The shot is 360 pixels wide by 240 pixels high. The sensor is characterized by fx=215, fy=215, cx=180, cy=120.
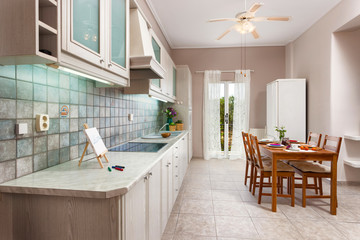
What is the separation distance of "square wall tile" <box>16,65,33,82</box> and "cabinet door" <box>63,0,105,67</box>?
34 cm

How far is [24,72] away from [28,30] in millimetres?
416

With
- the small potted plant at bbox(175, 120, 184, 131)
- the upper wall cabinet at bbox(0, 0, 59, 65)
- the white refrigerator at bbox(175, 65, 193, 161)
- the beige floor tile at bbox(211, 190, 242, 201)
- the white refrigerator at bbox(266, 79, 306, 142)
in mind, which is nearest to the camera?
the upper wall cabinet at bbox(0, 0, 59, 65)

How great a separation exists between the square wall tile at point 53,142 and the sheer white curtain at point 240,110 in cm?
460

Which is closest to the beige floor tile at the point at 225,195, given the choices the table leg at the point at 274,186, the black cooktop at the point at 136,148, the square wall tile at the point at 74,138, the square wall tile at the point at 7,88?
the table leg at the point at 274,186

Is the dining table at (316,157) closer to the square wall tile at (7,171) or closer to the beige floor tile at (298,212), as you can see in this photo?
the beige floor tile at (298,212)

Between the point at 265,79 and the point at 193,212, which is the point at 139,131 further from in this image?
the point at 265,79

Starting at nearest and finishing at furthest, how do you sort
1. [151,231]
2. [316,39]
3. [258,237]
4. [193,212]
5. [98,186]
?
[98,186] < [151,231] < [258,237] < [193,212] < [316,39]

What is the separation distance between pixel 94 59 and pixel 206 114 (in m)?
4.45

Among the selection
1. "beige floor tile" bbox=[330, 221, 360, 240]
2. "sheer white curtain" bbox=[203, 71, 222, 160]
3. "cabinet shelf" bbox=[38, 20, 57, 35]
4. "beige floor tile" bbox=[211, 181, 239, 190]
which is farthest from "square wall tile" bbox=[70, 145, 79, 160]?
"sheer white curtain" bbox=[203, 71, 222, 160]

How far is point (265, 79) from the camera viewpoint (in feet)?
18.0

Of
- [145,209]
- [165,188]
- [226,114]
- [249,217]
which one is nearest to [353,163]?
[249,217]

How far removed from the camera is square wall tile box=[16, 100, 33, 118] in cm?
116

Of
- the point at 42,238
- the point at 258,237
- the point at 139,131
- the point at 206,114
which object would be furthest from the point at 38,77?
the point at 206,114

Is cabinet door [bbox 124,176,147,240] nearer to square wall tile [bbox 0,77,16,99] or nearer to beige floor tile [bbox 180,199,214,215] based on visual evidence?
square wall tile [bbox 0,77,16,99]
